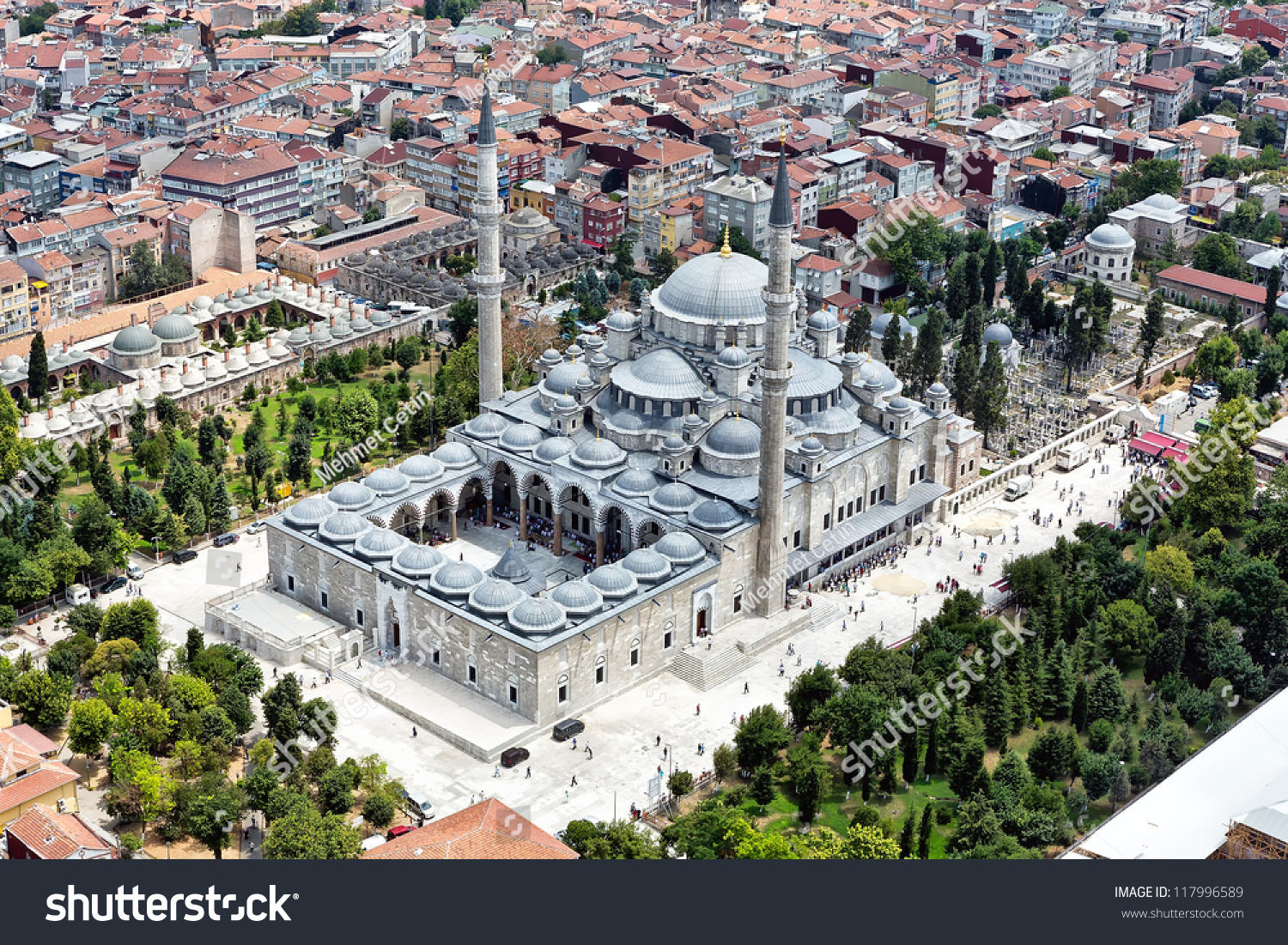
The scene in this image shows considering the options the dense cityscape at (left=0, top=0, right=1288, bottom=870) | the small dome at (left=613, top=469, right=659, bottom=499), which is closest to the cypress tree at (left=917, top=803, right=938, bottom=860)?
the dense cityscape at (left=0, top=0, right=1288, bottom=870)

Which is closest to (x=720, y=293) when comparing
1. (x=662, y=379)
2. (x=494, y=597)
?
(x=662, y=379)

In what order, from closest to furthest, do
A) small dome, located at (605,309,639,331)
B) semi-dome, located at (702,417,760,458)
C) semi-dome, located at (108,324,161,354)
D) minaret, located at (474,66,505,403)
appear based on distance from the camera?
semi-dome, located at (702,417,760,458)
minaret, located at (474,66,505,403)
small dome, located at (605,309,639,331)
semi-dome, located at (108,324,161,354)

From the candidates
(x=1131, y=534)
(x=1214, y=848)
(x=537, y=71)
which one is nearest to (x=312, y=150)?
(x=537, y=71)

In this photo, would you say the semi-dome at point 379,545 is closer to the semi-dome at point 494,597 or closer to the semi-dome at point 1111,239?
the semi-dome at point 494,597

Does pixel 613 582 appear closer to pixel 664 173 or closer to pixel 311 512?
pixel 311 512

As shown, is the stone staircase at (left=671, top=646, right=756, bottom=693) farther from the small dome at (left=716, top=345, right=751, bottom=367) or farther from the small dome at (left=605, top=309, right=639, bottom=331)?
the small dome at (left=605, top=309, right=639, bottom=331)
